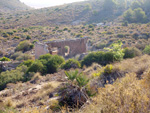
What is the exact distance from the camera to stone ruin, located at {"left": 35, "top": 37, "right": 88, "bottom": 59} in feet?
58.4

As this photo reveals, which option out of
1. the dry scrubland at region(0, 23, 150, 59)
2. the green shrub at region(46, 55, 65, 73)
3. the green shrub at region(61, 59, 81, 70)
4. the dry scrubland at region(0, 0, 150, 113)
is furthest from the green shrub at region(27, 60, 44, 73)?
the dry scrubland at region(0, 23, 150, 59)

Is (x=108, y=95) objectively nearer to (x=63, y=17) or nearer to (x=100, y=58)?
(x=100, y=58)

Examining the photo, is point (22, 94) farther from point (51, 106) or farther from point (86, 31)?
point (86, 31)

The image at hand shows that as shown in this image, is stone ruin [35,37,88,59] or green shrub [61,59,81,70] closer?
green shrub [61,59,81,70]

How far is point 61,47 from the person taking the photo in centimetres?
1941

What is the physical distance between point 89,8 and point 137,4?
15502 millimetres

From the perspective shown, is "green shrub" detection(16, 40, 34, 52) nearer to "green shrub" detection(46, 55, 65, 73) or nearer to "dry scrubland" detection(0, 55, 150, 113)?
"green shrub" detection(46, 55, 65, 73)

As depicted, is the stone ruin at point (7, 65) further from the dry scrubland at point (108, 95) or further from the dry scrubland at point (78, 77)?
the dry scrubland at point (108, 95)

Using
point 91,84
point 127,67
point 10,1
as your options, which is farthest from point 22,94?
point 10,1

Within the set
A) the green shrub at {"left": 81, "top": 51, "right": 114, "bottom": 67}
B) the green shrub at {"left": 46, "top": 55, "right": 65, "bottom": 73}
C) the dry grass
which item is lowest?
the green shrub at {"left": 46, "top": 55, "right": 65, "bottom": 73}

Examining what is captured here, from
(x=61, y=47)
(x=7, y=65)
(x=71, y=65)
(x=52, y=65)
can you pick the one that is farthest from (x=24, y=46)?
(x=71, y=65)

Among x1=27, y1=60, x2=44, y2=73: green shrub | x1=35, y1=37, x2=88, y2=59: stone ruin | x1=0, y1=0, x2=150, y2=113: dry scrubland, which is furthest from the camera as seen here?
x1=35, y1=37, x2=88, y2=59: stone ruin

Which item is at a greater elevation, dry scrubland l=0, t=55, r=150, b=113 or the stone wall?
dry scrubland l=0, t=55, r=150, b=113

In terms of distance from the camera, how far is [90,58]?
13062mm
